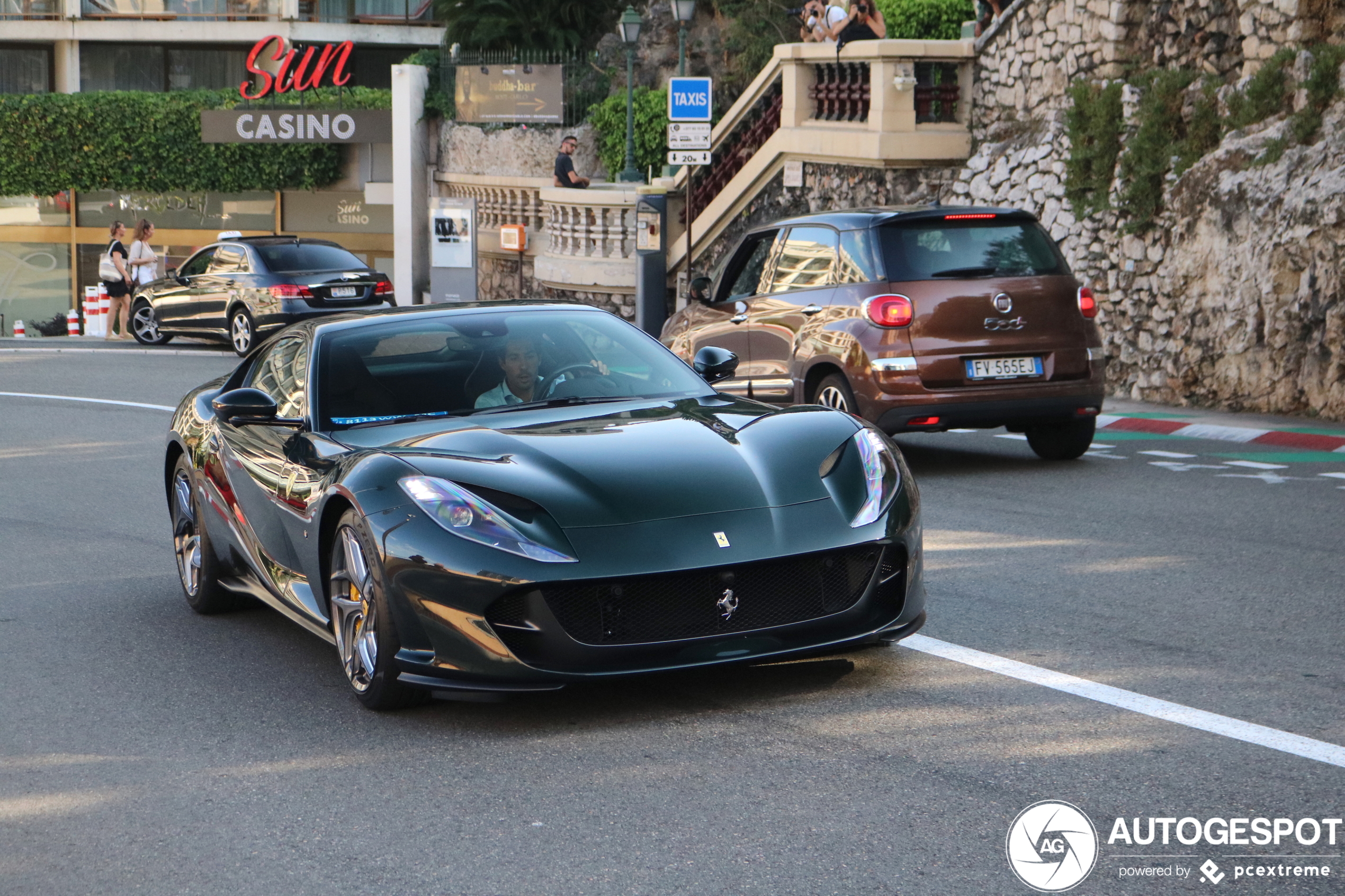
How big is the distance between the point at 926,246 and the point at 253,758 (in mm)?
6933

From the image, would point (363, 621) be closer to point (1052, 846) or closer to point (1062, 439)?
point (1052, 846)

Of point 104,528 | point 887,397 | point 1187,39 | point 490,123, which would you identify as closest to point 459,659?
point 104,528

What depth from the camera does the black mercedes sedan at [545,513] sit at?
521 cm

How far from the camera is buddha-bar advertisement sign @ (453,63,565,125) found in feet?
115

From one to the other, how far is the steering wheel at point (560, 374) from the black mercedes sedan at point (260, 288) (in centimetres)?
1737

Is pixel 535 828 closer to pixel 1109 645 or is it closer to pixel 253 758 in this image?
pixel 253 758

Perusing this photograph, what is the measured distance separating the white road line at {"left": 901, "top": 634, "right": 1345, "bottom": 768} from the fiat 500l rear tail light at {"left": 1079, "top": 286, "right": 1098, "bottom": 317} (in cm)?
529

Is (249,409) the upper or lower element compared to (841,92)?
lower

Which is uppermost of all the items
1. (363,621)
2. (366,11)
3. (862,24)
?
(366,11)

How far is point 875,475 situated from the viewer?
18.9 ft

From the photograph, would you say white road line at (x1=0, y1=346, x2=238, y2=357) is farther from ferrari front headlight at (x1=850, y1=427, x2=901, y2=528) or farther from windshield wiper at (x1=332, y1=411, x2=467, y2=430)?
ferrari front headlight at (x1=850, y1=427, x2=901, y2=528)

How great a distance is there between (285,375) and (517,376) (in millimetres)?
1033

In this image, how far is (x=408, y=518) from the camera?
212 inches

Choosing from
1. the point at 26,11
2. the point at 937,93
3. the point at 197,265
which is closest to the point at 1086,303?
the point at 937,93
